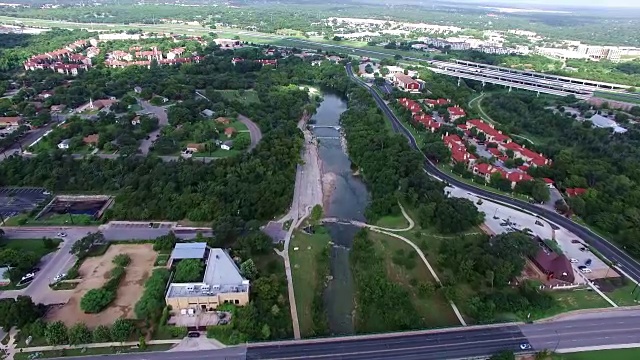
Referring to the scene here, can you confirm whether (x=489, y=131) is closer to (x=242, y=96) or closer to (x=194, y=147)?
(x=194, y=147)

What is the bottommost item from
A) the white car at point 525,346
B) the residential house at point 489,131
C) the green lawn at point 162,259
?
the green lawn at point 162,259

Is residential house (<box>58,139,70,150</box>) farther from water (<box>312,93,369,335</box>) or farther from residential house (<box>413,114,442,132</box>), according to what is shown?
residential house (<box>413,114,442,132</box>)

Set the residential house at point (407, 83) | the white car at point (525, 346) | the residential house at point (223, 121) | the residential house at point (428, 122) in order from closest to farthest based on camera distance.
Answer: the white car at point (525, 346) → the residential house at point (428, 122) → the residential house at point (223, 121) → the residential house at point (407, 83)

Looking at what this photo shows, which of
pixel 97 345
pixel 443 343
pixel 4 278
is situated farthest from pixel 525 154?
pixel 4 278

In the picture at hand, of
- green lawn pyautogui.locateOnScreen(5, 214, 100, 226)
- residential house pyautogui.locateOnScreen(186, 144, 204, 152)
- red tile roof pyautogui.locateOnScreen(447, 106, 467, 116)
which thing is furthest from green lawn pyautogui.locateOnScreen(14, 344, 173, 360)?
red tile roof pyautogui.locateOnScreen(447, 106, 467, 116)

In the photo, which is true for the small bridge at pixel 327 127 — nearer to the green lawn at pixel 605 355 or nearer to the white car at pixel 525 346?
the white car at pixel 525 346

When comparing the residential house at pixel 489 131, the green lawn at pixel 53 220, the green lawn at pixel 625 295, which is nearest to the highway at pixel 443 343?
the green lawn at pixel 625 295
